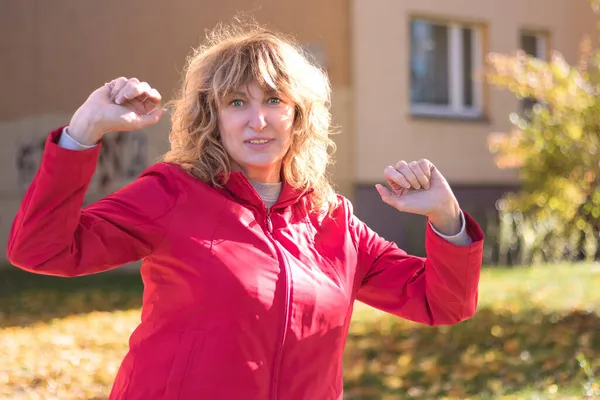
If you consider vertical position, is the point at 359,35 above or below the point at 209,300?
above

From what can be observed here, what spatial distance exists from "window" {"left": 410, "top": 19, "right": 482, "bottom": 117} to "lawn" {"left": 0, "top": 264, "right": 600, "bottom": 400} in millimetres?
4075

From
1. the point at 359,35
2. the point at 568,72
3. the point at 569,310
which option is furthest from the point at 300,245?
the point at 359,35

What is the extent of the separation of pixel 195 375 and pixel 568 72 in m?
5.00

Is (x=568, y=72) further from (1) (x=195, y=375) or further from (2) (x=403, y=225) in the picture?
(2) (x=403, y=225)

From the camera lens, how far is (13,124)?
48.8 ft

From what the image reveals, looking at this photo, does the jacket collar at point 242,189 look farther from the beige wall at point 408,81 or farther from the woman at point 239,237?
the beige wall at point 408,81

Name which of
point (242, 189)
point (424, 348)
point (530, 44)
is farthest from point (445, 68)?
point (242, 189)

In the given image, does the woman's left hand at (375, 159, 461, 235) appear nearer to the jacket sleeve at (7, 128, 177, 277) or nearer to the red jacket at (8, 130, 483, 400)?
the red jacket at (8, 130, 483, 400)

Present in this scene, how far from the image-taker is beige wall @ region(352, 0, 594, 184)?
12.0 meters

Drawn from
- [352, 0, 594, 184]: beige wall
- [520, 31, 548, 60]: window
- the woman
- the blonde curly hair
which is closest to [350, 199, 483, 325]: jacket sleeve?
the woman

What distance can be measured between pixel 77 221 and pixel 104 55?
39.4ft

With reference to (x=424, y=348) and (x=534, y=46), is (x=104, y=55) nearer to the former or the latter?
(x=534, y=46)

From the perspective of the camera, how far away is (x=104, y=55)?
13.7m

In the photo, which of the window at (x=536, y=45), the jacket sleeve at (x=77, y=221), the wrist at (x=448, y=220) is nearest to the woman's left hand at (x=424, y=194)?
the wrist at (x=448, y=220)
